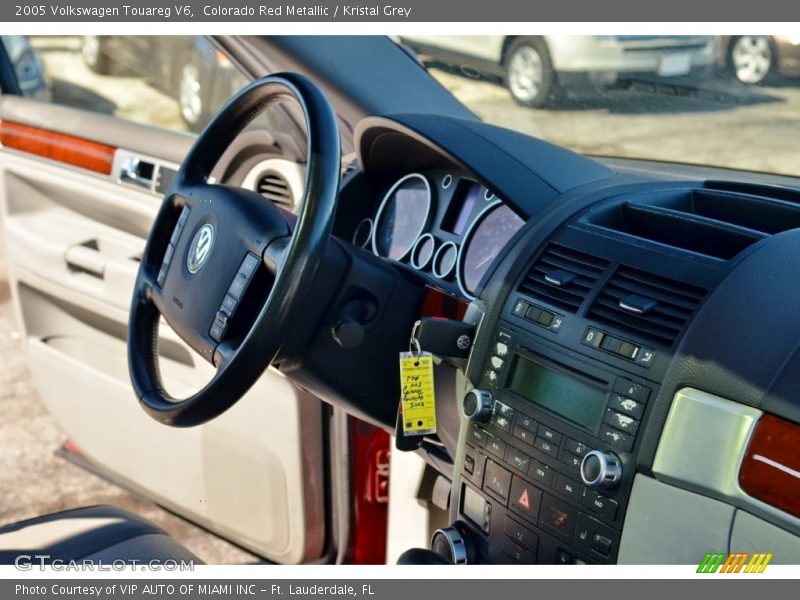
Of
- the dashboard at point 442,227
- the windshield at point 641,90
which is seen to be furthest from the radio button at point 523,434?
the windshield at point 641,90

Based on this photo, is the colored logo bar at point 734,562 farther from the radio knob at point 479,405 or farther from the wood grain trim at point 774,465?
the radio knob at point 479,405

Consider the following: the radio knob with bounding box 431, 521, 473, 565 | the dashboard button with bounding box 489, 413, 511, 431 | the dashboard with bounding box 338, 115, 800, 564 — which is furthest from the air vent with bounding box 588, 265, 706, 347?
the radio knob with bounding box 431, 521, 473, 565

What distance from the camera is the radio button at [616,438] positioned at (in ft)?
4.55

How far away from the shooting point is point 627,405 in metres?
1.40

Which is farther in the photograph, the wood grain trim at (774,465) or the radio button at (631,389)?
the radio button at (631,389)

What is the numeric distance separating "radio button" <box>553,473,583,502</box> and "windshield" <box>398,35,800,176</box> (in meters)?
0.83

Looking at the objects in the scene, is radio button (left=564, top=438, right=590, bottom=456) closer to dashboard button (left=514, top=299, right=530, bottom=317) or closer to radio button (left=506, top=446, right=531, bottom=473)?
radio button (left=506, top=446, right=531, bottom=473)

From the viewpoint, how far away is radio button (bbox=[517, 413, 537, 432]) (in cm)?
153

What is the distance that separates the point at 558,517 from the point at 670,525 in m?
0.19

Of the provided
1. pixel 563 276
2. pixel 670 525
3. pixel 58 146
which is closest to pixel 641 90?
pixel 563 276

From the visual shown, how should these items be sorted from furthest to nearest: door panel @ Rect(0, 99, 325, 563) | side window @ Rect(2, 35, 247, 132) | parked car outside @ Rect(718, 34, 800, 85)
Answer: side window @ Rect(2, 35, 247, 132), door panel @ Rect(0, 99, 325, 563), parked car outside @ Rect(718, 34, 800, 85)

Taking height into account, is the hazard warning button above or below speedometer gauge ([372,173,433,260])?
below

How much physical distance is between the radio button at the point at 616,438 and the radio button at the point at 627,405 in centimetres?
3
